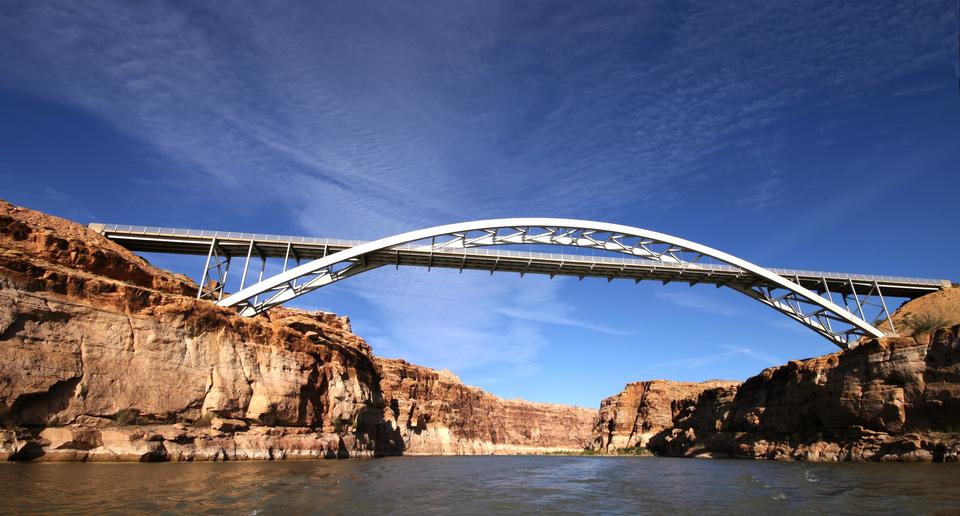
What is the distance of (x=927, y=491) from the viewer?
41.3 ft

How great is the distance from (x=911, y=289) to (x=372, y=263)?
47.5 m

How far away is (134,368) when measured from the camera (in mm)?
22953

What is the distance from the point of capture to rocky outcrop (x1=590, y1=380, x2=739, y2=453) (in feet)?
264

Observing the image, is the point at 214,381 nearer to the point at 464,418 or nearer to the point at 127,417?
the point at 127,417

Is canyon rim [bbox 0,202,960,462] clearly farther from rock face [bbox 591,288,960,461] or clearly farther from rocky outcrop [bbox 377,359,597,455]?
rocky outcrop [bbox 377,359,597,455]

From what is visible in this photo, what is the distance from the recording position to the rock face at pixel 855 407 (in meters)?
24.7

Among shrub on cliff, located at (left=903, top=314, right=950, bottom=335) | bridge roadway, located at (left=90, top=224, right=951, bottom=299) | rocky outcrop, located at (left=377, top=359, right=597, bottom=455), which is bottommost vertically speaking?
rocky outcrop, located at (left=377, top=359, right=597, bottom=455)

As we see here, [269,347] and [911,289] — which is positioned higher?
[911,289]

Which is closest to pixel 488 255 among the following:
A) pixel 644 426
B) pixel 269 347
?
pixel 269 347

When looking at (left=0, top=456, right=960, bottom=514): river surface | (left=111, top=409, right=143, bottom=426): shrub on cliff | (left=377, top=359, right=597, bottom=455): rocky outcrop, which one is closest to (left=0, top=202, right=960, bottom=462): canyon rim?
(left=111, top=409, right=143, bottom=426): shrub on cliff

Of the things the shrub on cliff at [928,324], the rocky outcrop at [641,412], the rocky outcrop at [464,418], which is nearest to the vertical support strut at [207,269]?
the rocky outcrop at [464,418]

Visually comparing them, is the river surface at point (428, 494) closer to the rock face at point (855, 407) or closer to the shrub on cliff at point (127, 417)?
the shrub on cliff at point (127, 417)

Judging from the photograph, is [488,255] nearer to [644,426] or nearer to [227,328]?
[227,328]

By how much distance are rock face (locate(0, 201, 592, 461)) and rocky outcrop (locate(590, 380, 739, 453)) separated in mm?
57300
